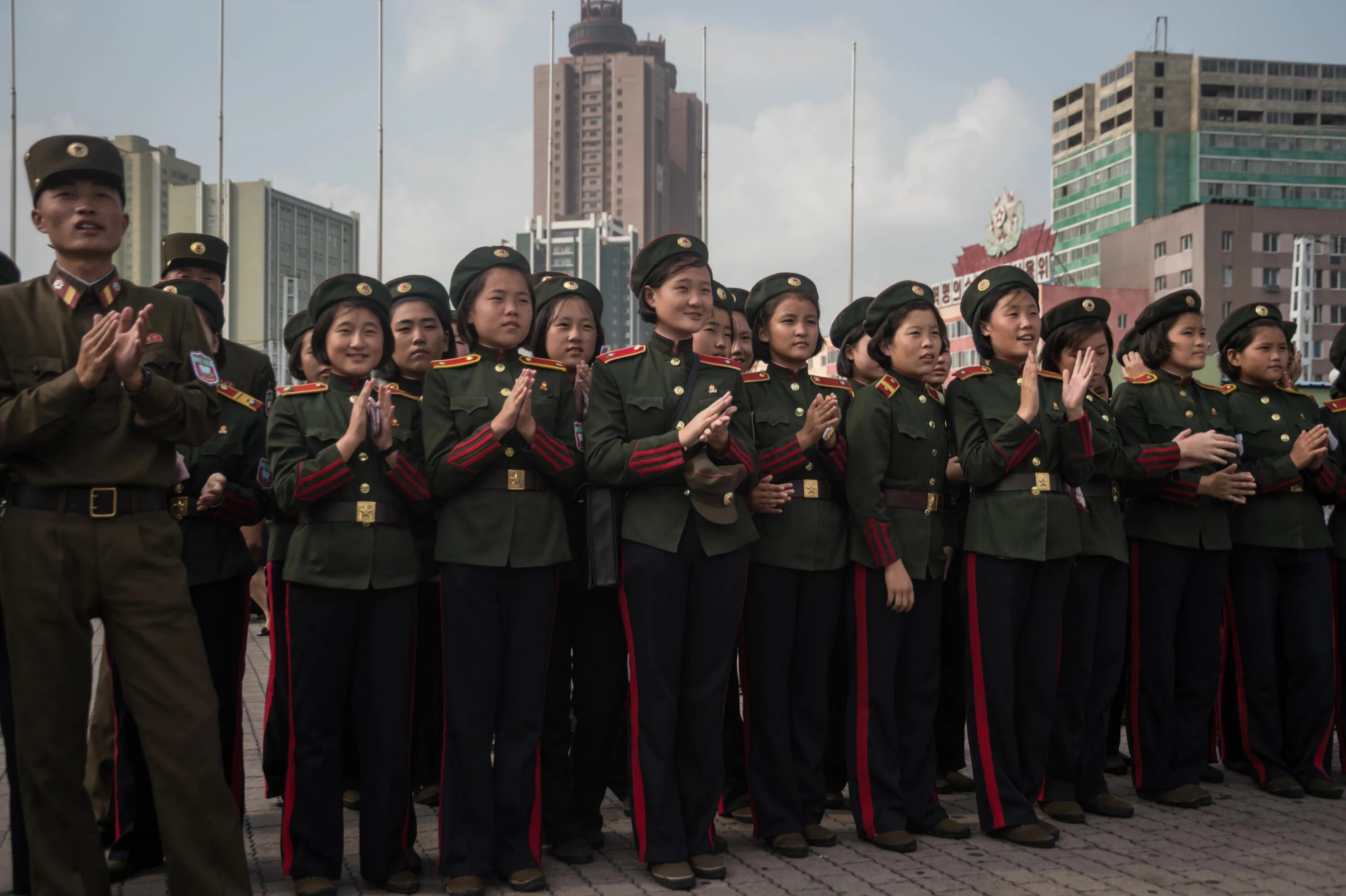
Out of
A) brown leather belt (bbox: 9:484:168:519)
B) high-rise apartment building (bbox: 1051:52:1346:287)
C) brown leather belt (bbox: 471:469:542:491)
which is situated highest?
high-rise apartment building (bbox: 1051:52:1346:287)

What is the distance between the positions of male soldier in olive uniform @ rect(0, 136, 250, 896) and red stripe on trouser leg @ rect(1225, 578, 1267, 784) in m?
4.81

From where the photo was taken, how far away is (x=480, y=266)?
5.03 metres

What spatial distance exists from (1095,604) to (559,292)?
282cm

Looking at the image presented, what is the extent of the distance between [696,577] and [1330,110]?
4385 inches

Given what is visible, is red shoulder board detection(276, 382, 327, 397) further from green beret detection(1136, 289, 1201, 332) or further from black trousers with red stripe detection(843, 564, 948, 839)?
green beret detection(1136, 289, 1201, 332)

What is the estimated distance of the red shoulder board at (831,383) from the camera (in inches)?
229

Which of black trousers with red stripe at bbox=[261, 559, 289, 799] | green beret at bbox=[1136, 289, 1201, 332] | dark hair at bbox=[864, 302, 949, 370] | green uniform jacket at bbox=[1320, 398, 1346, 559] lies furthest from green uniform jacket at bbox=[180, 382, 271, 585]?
green uniform jacket at bbox=[1320, 398, 1346, 559]

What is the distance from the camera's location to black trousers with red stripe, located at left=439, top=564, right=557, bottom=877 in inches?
183

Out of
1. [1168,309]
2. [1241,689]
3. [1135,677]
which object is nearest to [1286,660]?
[1241,689]

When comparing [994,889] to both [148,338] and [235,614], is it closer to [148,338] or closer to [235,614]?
[235,614]

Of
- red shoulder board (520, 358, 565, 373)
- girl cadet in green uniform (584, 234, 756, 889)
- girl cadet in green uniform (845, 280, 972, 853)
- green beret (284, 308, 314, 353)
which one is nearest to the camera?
girl cadet in green uniform (584, 234, 756, 889)

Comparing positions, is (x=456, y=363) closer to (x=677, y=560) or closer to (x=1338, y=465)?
(x=677, y=560)

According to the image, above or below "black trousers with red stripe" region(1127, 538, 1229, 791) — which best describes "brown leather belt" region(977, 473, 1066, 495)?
above

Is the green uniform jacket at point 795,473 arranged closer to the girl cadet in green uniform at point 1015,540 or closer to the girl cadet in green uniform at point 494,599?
the girl cadet in green uniform at point 1015,540
